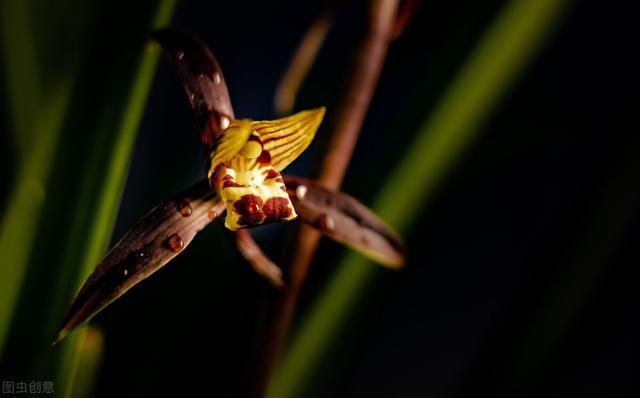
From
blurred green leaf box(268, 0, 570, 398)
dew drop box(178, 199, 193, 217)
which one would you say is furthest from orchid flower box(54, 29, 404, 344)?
blurred green leaf box(268, 0, 570, 398)

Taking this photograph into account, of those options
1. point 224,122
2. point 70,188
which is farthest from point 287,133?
point 70,188

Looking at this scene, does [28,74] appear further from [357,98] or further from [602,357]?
[602,357]

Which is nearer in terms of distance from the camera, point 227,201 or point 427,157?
point 227,201

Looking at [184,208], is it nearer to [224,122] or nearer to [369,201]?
[224,122]

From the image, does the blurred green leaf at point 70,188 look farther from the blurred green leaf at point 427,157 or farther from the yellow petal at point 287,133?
the blurred green leaf at point 427,157

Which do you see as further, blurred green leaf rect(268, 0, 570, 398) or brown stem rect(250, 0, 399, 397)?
blurred green leaf rect(268, 0, 570, 398)

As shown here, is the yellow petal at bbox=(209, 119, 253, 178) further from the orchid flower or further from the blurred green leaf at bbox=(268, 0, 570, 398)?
the blurred green leaf at bbox=(268, 0, 570, 398)
